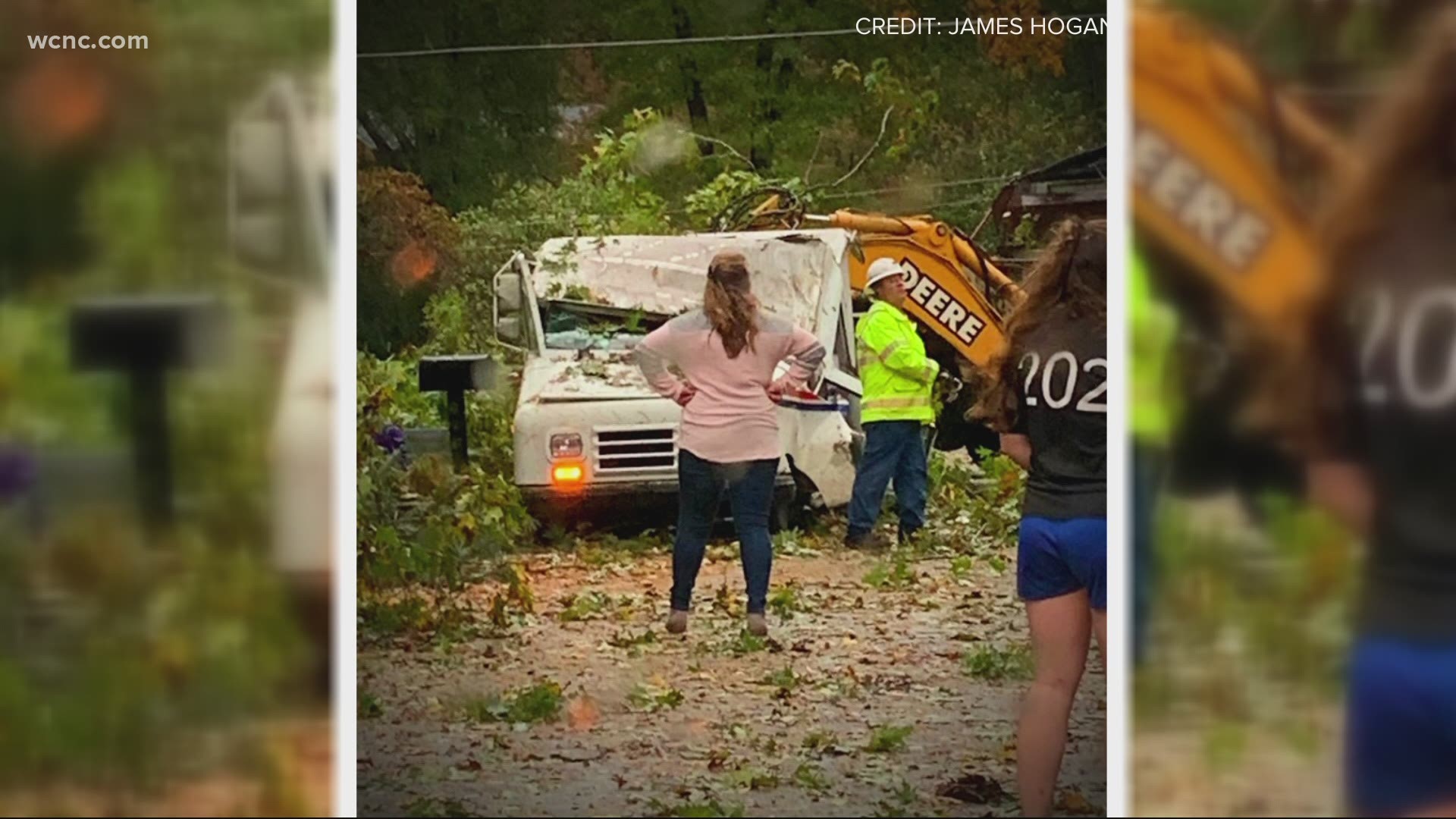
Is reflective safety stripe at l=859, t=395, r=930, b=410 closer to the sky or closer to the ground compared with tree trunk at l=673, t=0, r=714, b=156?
closer to the ground

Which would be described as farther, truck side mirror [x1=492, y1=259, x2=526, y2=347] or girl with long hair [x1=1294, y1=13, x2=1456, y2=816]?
truck side mirror [x1=492, y1=259, x2=526, y2=347]

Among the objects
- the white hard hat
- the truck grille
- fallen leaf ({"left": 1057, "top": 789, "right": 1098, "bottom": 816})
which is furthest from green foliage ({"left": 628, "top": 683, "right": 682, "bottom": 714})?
the white hard hat

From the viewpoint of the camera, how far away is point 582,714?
510 centimetres

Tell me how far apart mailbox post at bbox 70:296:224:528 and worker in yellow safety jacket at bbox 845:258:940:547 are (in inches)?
80.1

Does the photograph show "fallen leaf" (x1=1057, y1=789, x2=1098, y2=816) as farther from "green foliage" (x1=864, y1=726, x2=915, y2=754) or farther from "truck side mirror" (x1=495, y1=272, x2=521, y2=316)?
"truck side mirror" (x1=495, y1=272, x2=521, y2=316)

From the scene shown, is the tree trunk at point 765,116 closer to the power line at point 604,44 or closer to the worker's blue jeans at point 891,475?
the power line at point 604,44

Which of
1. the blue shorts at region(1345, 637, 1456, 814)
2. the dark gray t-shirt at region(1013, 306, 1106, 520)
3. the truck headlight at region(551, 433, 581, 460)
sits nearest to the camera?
the blue shorts at region(1345, 637, 1456, 814)

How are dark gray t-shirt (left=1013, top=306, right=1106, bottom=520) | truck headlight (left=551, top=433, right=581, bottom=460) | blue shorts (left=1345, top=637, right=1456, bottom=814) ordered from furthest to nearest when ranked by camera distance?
1. truck headlight (left=551, top=433, right=581, bottom=460)
2. dark gray t-shirt (left=1013, top=306, right=1106, bottom=520)
3. blue shorts (left=1345, top=637, right=1456, bottom=814)

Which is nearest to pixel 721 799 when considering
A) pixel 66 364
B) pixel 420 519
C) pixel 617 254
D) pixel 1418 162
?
pixel 420 519

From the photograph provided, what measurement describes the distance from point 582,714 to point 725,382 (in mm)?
1150

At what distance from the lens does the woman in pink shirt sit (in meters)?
5.00

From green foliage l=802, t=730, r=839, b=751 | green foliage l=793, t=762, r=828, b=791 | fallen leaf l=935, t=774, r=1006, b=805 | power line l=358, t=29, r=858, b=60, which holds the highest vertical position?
power line l=358, t=29, r=858, b=60

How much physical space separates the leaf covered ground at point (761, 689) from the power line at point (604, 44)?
1563 millimetres

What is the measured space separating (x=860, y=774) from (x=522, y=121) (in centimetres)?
232
